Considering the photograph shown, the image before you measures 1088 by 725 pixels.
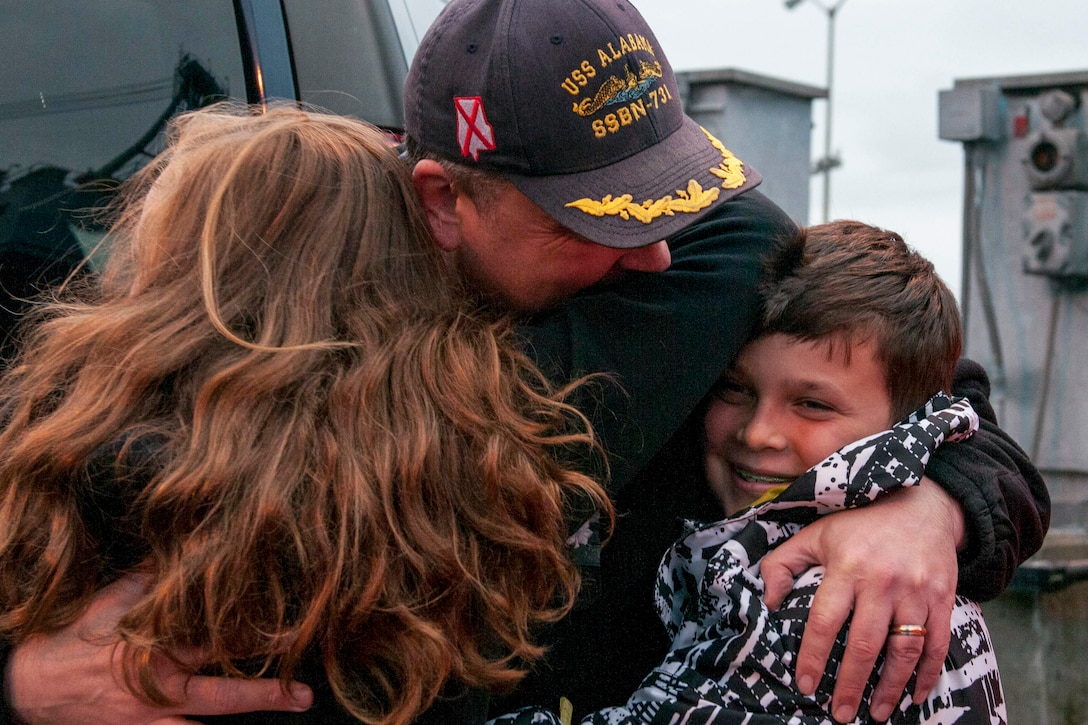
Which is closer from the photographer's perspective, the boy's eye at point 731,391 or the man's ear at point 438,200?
the man's ear at point 438,200

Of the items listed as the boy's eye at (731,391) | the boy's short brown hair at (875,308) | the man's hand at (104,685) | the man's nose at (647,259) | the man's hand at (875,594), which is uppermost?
the man's nose at (647,259)

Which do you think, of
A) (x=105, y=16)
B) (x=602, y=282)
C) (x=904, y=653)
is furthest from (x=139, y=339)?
(x=904, y=653)

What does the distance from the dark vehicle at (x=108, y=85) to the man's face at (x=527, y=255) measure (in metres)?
0.61

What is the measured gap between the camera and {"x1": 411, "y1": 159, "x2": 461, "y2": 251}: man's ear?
159 centimetres

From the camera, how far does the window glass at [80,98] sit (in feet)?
6.05

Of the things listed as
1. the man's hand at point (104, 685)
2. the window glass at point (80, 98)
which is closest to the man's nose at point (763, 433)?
the man's hand at point (104, 685)

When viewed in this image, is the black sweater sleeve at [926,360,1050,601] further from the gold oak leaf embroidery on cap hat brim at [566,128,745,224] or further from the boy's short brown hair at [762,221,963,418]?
the gold oak leaf embroidery on cap hat brim at [566,128,745,224]

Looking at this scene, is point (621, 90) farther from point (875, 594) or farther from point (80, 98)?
point (80, 98)

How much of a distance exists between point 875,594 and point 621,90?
Answer: 2.56 feet

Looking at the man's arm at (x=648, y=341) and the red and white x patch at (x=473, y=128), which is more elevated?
the red and white x patch at (x=473, y=128)

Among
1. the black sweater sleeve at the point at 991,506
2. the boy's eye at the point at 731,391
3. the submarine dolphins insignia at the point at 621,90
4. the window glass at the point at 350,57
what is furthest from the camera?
the window glass at the point at 350,57

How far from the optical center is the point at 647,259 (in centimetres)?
163

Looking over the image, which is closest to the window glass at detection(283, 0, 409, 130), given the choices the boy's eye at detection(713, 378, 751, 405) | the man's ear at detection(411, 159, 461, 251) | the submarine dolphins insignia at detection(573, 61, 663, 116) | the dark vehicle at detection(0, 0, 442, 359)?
the dark vehicle at detection(0, 0, 442, 359)

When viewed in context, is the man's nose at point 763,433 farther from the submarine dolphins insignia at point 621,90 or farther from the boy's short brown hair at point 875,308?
the submarine dolphins insignia at point 621,90
